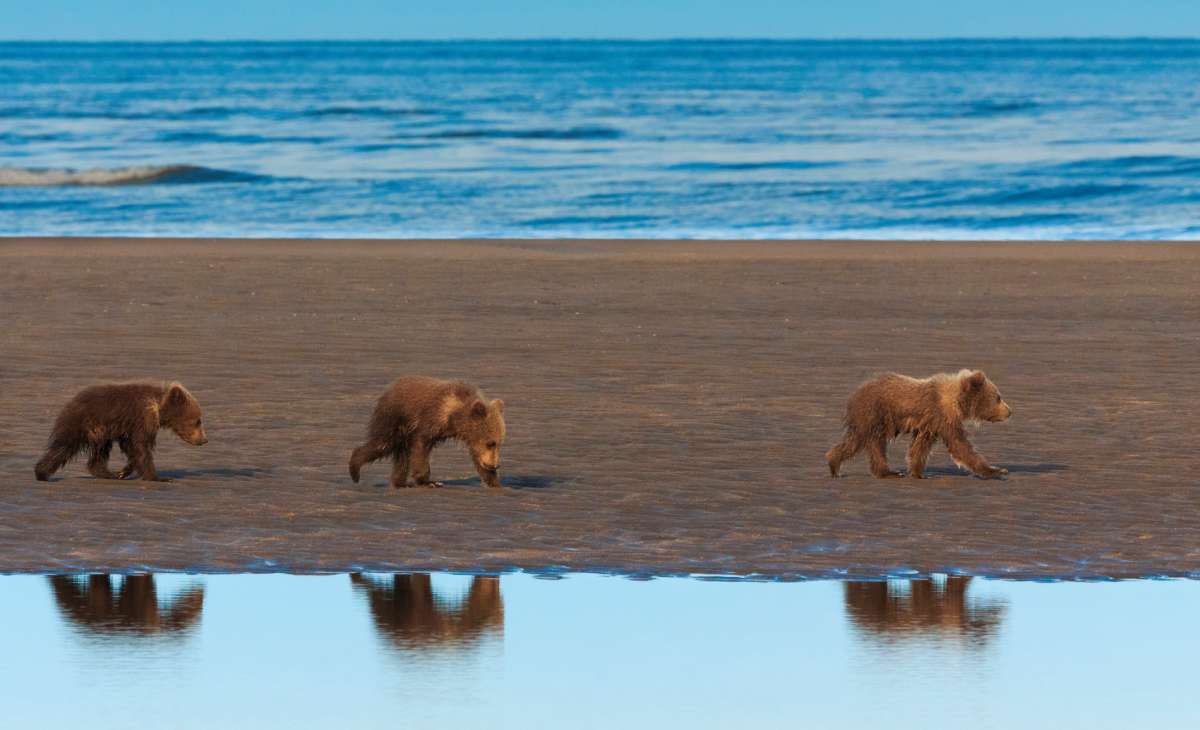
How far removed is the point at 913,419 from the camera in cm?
1109

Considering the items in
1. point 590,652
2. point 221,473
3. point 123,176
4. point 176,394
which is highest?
point 123,176

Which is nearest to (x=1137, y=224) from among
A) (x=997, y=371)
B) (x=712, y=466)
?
(x=997, y=371)

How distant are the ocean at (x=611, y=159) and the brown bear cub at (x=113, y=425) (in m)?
23.7

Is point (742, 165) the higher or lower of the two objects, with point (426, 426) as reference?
higher

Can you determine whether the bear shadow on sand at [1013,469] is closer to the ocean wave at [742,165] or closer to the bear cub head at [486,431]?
the bear cub head at [486,431]

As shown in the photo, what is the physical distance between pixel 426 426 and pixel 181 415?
1.39m

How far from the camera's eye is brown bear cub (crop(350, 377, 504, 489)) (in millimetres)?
10547

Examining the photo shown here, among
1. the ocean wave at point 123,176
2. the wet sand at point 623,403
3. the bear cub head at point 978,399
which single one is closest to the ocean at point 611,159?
the ocean wave at point 123,176

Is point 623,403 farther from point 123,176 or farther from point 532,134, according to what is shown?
point 532,134

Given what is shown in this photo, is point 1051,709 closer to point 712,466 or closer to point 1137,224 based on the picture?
point 712,466

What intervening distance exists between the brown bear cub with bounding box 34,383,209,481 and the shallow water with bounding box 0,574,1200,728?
7.08 feet

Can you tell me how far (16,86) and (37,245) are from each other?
323 ft

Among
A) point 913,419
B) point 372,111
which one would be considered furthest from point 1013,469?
point 372,111

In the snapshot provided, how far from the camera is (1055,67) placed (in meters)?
158
